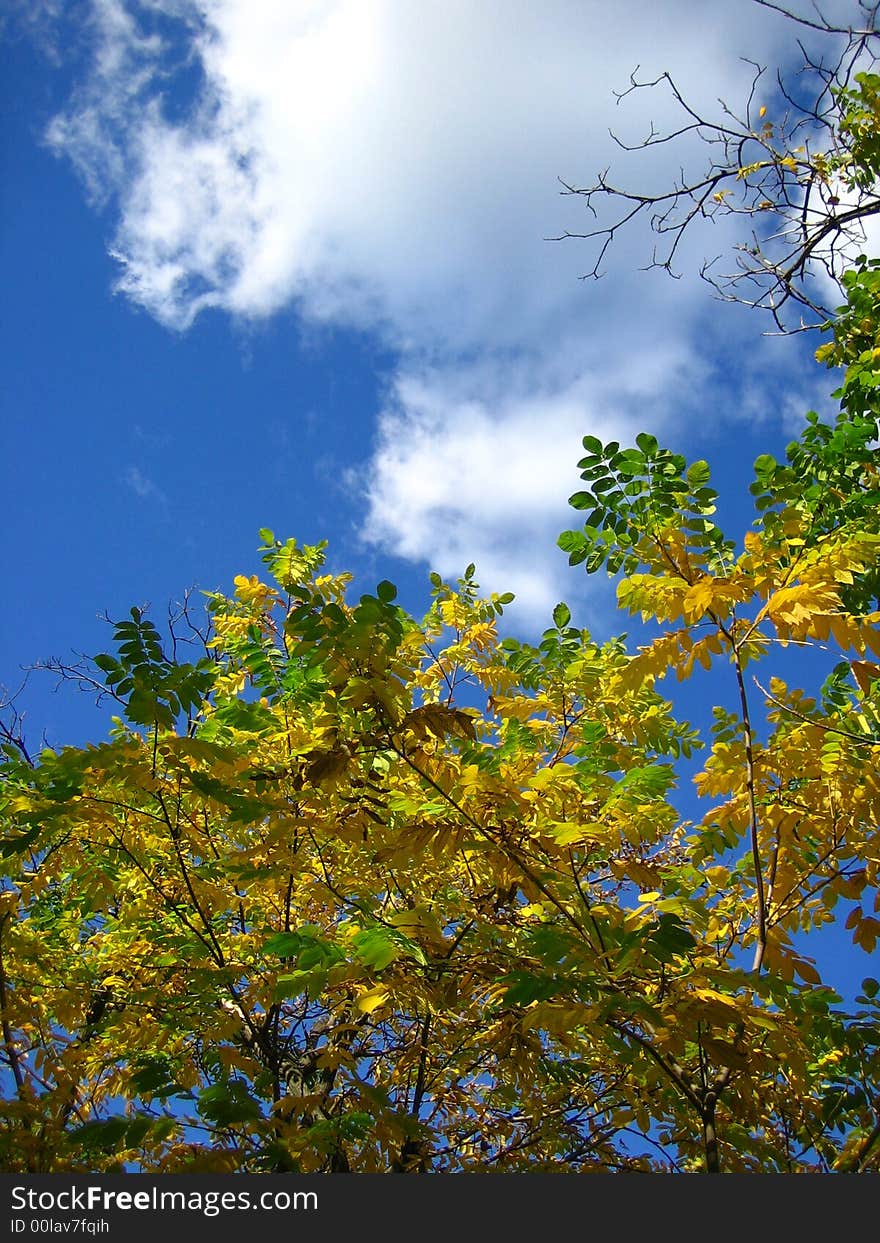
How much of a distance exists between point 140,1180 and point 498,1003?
1280 mm

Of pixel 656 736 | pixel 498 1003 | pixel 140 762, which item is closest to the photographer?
pixel 498 1003

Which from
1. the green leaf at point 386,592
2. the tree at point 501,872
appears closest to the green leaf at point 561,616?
the tree at point 501,872

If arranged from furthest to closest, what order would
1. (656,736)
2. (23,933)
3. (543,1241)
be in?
(23,933)
(656,736)
(543,1241)

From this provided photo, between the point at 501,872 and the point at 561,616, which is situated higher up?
the point at 561,616

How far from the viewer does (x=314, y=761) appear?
279cm

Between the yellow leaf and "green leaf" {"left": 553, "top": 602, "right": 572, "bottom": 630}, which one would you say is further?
"green leaf" {"left": 553, "top": 602, "right": 572, "bottom": 630}

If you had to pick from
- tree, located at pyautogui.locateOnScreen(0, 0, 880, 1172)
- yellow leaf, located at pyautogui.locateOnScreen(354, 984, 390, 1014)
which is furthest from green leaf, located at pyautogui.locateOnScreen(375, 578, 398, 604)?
yellow leaf, located at pyautogui.locateOnScreen(354, 984, 390, 1014)

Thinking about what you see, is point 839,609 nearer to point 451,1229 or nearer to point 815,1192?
point 815,1192

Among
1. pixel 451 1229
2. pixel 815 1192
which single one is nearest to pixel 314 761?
pixel 451 1229

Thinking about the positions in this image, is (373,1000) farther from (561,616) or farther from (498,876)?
(561,616)

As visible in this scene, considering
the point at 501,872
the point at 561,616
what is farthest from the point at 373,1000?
the point at 561,616

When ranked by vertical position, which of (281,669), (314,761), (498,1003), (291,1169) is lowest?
(291,1169)

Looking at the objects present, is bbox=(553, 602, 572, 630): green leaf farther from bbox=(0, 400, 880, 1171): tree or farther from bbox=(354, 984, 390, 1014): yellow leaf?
bbox=(354, 984, 390, 1014): yellow leaf

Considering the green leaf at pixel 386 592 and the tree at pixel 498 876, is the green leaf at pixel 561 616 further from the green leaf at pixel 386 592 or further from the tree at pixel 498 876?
the green leaf at pixel 386 592
